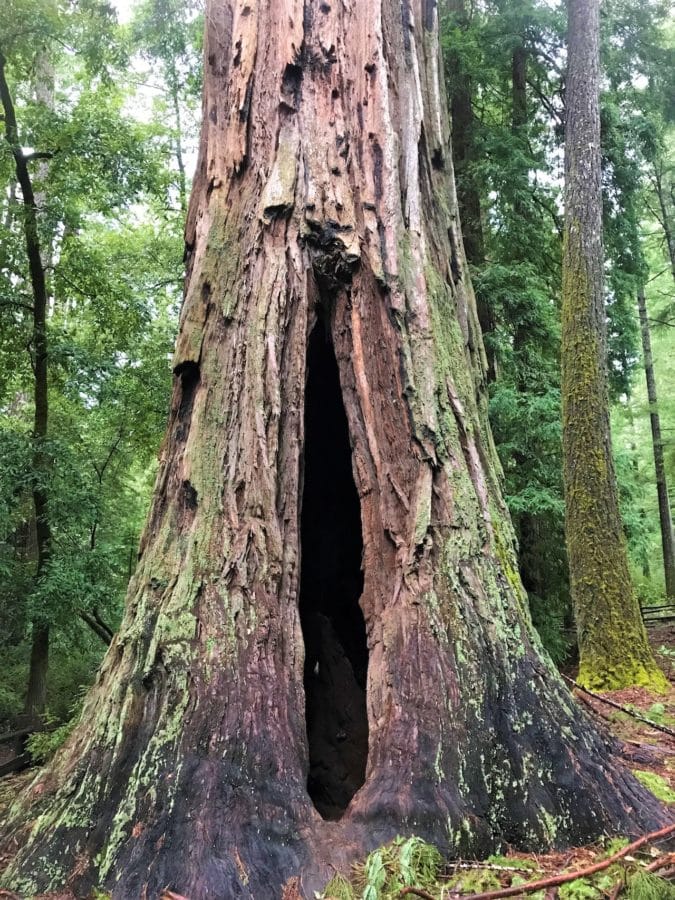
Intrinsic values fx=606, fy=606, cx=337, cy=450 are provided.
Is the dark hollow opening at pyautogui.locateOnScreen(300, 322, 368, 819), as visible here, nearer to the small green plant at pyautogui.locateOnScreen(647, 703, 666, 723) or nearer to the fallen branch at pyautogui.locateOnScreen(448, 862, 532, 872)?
the fallen branch at pyautogui.locateOnScreen(448, 862, 532, 872)

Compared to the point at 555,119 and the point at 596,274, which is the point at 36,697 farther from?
the point at 555,119

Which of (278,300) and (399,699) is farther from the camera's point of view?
(278,300)

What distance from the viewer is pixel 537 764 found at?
2389 mm

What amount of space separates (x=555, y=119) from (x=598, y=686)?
8.82 metres

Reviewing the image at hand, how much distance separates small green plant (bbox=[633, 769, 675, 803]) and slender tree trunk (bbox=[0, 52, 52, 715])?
752cm

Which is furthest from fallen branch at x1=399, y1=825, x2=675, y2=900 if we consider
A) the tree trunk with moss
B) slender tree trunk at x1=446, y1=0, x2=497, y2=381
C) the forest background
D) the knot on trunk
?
slender tree trunk at x1=446, y1=0, x2=497, y2=381

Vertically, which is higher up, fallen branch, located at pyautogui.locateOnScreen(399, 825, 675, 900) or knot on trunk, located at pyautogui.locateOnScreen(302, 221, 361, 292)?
knot on trunk, located at pyautogui.locateOnScreen(302, 221, 361, 292)

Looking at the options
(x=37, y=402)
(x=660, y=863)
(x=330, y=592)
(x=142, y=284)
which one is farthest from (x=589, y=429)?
(x=142, y=284)

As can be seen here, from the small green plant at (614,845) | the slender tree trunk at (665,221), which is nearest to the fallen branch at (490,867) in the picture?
the small green plant at (614,845)

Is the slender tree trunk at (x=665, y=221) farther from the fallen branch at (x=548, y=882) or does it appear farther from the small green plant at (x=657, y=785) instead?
the fallen branch at (x=548, y=882)

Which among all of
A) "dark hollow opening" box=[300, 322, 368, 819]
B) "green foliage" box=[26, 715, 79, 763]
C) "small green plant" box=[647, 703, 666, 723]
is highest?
"dark hollow opening" box=[300, 322, 368, 819]

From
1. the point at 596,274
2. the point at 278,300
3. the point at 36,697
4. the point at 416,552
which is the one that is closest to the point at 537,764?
the point at 416,552

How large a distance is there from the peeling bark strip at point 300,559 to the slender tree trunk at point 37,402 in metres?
5.79

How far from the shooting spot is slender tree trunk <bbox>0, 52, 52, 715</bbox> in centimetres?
849
